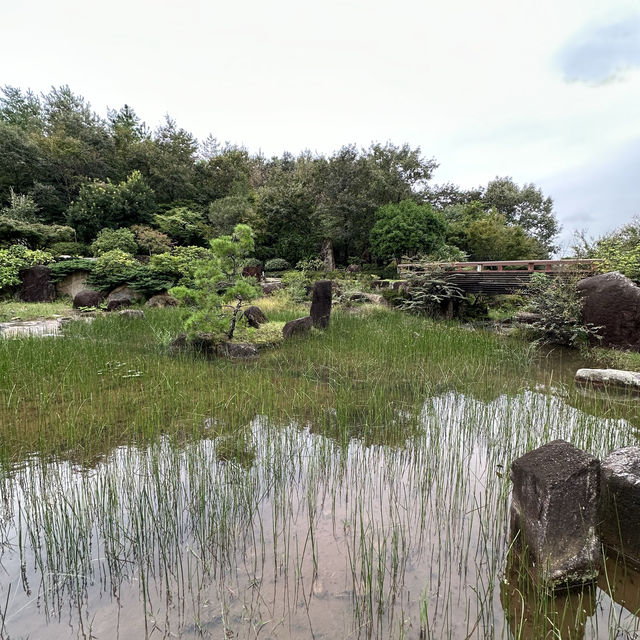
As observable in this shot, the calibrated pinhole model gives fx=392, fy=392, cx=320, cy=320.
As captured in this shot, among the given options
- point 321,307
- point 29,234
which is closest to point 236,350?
point 321,307

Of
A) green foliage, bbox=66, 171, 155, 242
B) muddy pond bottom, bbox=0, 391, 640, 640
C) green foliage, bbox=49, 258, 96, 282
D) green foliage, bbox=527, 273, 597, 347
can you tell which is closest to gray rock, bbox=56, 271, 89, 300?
green foliage, bbox=49, 258, 96, 282

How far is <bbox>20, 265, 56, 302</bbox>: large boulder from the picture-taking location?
13.3 meters

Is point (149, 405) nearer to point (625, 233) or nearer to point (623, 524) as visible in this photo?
point (623, 524)

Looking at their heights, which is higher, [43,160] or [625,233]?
[43,160]

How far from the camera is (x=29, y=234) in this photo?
15320 mm

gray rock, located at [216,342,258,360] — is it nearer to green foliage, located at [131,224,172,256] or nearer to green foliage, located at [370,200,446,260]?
green foliage, located at [370,200,446,260]

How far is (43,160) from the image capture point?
22078 mm

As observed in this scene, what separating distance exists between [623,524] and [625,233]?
1029 centimetres

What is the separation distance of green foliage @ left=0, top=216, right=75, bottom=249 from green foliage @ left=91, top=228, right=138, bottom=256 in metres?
1.26

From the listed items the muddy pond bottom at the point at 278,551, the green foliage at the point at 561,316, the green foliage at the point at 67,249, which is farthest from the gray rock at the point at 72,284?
the green foliage at the point at 561,316

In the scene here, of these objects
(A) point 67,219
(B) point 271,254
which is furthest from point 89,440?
(A) point 67,219

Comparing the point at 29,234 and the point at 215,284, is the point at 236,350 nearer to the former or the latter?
the point at 215,284

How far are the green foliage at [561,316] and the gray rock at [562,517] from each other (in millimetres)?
6000

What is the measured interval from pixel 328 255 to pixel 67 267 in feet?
42.5
